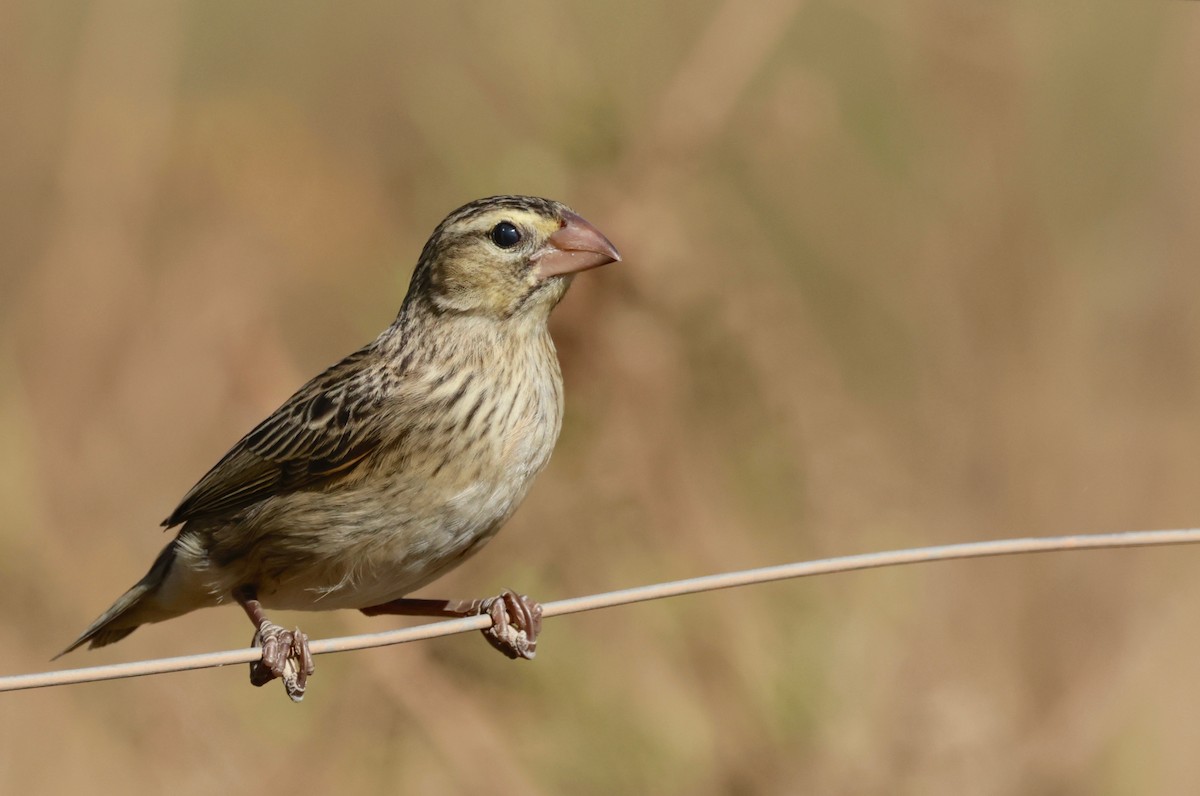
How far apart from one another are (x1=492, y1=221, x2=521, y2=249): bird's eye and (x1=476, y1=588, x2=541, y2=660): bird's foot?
1006 millimetres

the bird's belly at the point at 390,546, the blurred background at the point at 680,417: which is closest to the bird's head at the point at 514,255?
the bird's belly at the point at 390,546

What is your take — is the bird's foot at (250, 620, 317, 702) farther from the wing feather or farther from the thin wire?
the thin wire

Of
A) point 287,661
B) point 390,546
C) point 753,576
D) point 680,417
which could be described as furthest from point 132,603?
point 753,576

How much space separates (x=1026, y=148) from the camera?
672 centimetres

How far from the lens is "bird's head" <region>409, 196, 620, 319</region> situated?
15.0ft

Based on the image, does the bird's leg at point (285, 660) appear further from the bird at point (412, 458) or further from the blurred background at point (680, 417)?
the blurred background at point (680, 417)

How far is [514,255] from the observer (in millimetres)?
4617

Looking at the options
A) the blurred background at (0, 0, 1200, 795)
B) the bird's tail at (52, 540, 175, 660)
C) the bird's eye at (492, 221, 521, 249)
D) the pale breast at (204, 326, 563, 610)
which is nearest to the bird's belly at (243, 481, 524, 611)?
the pale breast at (204, 326, 563, 610)

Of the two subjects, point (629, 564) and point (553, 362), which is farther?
point (629, 564)

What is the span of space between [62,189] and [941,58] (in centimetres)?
376

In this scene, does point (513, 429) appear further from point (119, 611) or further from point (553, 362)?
point (119, 611)

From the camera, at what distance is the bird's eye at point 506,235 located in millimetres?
4609

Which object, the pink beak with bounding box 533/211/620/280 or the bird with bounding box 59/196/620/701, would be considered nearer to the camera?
the bird with bounding box 59/196/620/701

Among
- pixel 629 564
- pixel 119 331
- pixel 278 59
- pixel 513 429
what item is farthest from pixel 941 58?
pixel 278 59
